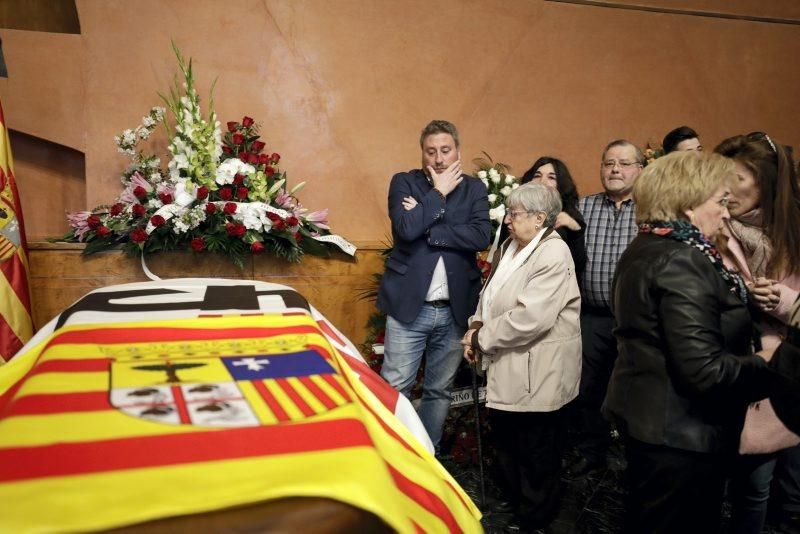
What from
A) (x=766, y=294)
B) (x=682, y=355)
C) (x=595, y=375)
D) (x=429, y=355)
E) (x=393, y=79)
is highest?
(x=393, y=79)

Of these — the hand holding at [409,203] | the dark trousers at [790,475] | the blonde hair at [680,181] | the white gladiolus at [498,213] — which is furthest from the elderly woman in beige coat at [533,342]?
the white gladiolus at [498,213]

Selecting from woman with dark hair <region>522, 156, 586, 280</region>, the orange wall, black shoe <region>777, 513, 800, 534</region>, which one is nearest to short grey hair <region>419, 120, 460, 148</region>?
woman with dark hair <region>522, 156, 586, 280</region>

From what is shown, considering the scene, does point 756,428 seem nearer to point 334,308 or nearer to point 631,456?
point 631,456

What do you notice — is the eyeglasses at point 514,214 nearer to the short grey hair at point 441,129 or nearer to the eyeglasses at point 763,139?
the short grey hair at point 441,129

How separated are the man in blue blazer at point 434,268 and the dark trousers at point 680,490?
1.21m

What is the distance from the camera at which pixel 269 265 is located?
3.19m

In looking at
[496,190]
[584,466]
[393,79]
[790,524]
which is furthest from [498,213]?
[790,524]

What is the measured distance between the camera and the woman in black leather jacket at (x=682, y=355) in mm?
1417

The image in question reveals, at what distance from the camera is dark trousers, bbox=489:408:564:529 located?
232cm

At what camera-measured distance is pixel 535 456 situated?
233 centimetres

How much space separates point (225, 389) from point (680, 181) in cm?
125

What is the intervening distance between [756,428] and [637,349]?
483 millimetres

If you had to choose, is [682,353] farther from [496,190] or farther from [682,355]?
[496,190]

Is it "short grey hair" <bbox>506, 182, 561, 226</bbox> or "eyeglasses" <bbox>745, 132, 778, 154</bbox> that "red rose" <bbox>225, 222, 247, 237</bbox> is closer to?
"short grey hair" <bbox>506, 182, 561, 226</bbox>
